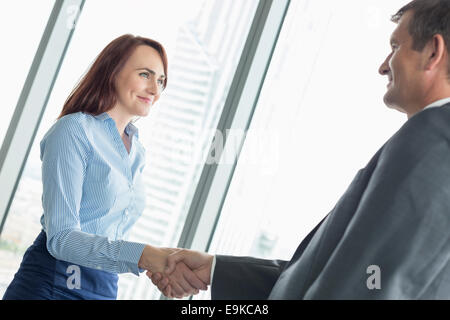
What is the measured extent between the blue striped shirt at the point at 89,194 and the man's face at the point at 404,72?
93 centimetres

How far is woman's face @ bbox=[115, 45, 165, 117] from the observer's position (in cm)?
196

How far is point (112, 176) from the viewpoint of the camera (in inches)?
67.5

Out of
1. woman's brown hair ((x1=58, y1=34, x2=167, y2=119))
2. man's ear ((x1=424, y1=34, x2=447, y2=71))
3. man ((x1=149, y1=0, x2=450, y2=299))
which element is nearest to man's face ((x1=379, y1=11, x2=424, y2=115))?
man's ear ((x1=424, y1=34, x2=447, y2=71))

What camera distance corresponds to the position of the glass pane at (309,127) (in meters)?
2.32

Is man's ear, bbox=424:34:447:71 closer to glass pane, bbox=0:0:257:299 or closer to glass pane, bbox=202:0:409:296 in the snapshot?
glass pane, bbox=202:0:409:296

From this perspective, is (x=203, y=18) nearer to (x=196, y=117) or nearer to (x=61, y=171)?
(x=196, y=117)

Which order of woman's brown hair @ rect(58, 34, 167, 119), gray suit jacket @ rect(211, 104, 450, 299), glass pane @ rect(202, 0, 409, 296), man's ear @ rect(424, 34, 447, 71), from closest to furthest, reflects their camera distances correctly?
1. gray suit jacket @ rect(211, 104, 450, 299)
2. man's ear @ rect(424, 34, 447, 71)
3. woman's brown hair @ rect(58, 34, 167, 119)
4. glass pane @ rect(202, 0, 409, 296)

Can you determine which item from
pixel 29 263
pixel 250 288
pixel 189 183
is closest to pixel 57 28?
pixel 189 183

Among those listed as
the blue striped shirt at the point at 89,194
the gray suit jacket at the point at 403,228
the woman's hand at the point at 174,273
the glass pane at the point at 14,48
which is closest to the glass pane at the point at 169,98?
the glass pane at the point at 14,48

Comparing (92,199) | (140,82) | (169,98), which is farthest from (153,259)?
(169,98)

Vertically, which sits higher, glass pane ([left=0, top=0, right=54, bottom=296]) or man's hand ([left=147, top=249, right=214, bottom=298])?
glass pane ([left=0, top=0, right=54, bottom=296])

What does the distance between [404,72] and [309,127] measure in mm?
1106

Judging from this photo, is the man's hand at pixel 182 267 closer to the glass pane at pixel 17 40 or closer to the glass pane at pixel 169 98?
the glass pane at pixel 169 98
